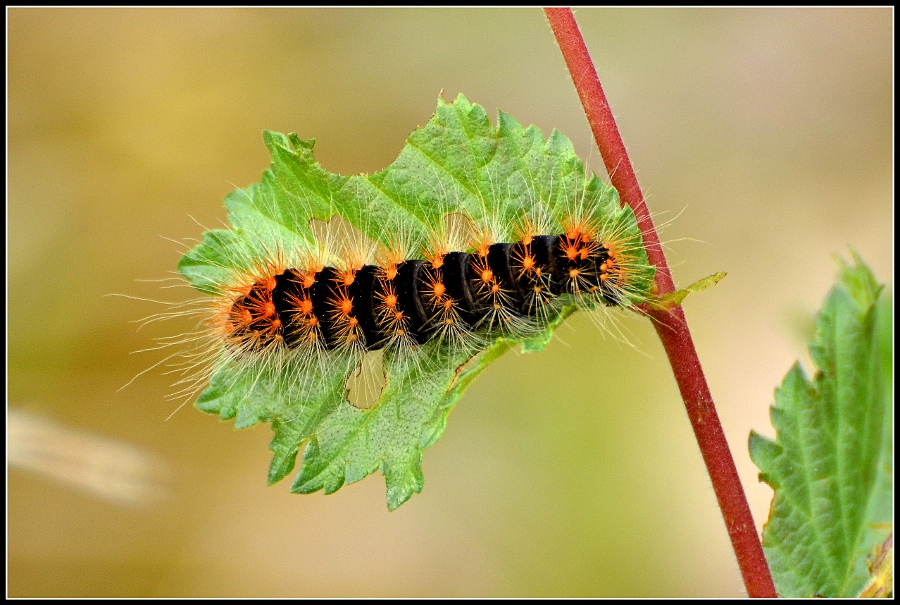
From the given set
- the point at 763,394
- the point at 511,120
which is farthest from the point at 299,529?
the point at 511,120

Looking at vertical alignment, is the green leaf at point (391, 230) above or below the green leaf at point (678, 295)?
above

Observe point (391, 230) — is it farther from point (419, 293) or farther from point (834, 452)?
point (834, 452)

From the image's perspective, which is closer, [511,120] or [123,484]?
[511,120]

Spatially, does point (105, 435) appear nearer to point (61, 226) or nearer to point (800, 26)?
point (61, 226)

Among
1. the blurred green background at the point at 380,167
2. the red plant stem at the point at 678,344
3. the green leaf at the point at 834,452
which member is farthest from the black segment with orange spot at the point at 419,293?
the blurred green background at the point at 380,167

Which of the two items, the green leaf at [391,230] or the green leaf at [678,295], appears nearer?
the green leaf at [678,295]

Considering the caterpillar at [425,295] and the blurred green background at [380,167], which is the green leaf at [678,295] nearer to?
the caterpillar at [425,295]
